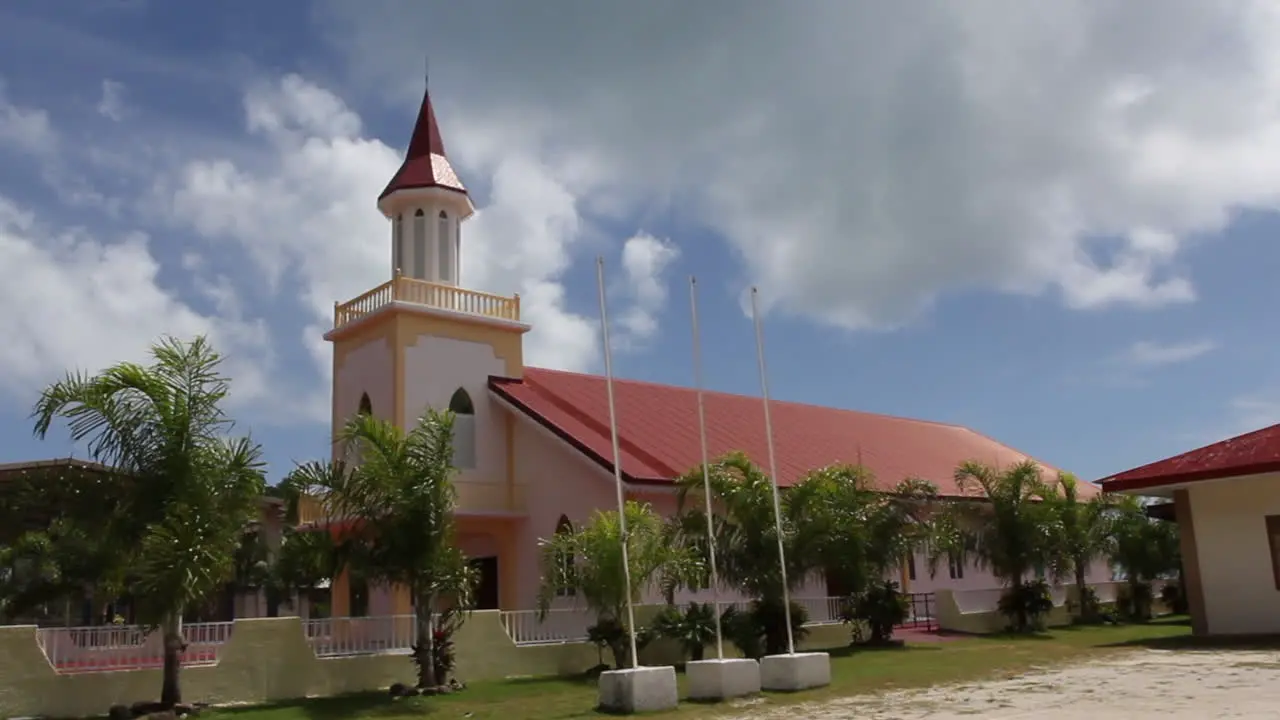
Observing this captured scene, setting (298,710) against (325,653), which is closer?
(298,710)

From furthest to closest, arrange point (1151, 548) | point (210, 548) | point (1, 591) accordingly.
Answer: point (1, 591), point (1151, 548), point (210, 548)

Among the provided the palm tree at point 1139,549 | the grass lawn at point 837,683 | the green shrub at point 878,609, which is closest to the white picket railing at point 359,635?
the grass lawn at point 837,683

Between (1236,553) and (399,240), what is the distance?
1888cm

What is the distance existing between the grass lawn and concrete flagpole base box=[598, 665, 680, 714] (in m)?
0.25

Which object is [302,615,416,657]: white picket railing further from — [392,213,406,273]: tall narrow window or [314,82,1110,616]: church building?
[392,213,406,273]: tall narrow window

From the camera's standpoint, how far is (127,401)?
15.3 meters

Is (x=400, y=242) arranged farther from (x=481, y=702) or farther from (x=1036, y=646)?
(x=1036, y=646)

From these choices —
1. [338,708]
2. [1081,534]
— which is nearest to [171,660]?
[338,708]

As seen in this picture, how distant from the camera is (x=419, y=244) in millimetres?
26172

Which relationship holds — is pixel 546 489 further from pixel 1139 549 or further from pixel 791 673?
pixel 1139 549

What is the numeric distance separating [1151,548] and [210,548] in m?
25.3

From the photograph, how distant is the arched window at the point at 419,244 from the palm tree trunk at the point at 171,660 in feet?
40.6

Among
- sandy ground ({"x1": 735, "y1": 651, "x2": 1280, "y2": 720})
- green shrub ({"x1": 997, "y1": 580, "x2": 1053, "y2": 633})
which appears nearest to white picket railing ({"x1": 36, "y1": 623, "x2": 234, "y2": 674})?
sandy ground ({"x1": 735, "y1": 651, "x2": 1280, "y2": 720})

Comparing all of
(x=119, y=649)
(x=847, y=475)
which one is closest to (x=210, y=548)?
(x=119, y=649)
